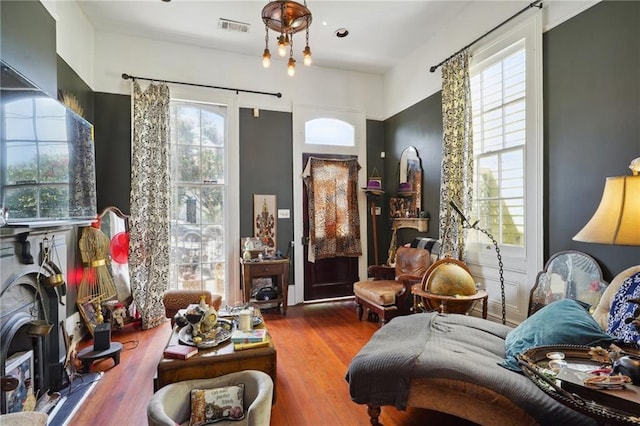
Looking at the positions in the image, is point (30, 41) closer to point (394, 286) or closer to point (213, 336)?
point (213, 336)

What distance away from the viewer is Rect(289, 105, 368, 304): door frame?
485 cm

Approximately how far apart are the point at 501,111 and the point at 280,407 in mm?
3461

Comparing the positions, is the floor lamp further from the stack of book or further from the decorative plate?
the decorative plate

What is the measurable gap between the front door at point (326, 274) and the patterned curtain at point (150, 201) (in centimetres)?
196

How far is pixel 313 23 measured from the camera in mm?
3822

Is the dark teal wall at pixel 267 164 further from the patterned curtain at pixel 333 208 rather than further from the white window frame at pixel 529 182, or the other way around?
the white window frame at pixel 529 182

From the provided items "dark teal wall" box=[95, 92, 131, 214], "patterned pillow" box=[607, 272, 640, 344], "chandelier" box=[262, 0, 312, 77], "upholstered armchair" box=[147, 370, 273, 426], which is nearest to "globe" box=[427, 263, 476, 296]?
"patterned pillow" box=[607, 272, 640, 344]

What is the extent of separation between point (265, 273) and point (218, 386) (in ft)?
7.51

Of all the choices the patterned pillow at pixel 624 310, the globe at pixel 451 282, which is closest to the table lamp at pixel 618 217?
the patterned pillow at pixel 624 310

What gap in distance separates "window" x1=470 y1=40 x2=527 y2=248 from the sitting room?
3 centimetres

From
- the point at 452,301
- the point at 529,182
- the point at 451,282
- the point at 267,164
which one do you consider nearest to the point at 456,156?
the point at 529,182

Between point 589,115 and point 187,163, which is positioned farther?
point 187,163

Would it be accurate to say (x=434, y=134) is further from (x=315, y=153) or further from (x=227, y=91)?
(x=227, y=91)

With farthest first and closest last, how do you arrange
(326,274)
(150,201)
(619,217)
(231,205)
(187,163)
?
(326,274) < (231,205) < (187,163) < (150,201) < (619,217)
